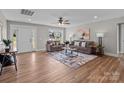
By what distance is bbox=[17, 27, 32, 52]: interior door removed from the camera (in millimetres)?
8422

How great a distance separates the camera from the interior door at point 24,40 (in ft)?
27.6

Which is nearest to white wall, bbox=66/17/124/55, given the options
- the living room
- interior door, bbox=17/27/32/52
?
the living room

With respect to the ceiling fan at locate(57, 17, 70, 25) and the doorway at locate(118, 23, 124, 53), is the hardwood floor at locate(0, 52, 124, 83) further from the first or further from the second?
the ceiling fan at locate(57, 17, 70, 25)

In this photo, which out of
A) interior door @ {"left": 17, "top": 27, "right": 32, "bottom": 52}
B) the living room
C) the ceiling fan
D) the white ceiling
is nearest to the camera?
the white ceiling

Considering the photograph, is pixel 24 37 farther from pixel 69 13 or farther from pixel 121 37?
pixel 121 37

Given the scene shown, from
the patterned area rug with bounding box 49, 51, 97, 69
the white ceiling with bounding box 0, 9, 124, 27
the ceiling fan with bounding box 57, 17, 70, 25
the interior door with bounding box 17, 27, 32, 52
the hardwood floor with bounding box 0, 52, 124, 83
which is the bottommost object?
the hardwood floor with bounding box 0, 52, 124, 83

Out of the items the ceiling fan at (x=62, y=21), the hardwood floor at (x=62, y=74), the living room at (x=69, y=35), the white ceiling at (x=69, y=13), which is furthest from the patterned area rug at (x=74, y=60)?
the white ceiling at (x=69, y=13)

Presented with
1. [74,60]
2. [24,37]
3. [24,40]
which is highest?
[24,37]

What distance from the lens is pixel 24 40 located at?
8711mm

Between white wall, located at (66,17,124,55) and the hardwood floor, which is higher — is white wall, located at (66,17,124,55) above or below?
above

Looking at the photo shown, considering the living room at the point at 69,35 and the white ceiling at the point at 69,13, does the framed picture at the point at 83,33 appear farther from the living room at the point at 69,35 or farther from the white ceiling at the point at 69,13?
the white ceiling at the point at 69,13

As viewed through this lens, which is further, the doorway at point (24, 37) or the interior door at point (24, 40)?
the interior door at point (24, 40)

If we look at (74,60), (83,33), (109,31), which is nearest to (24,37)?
(83,33)
